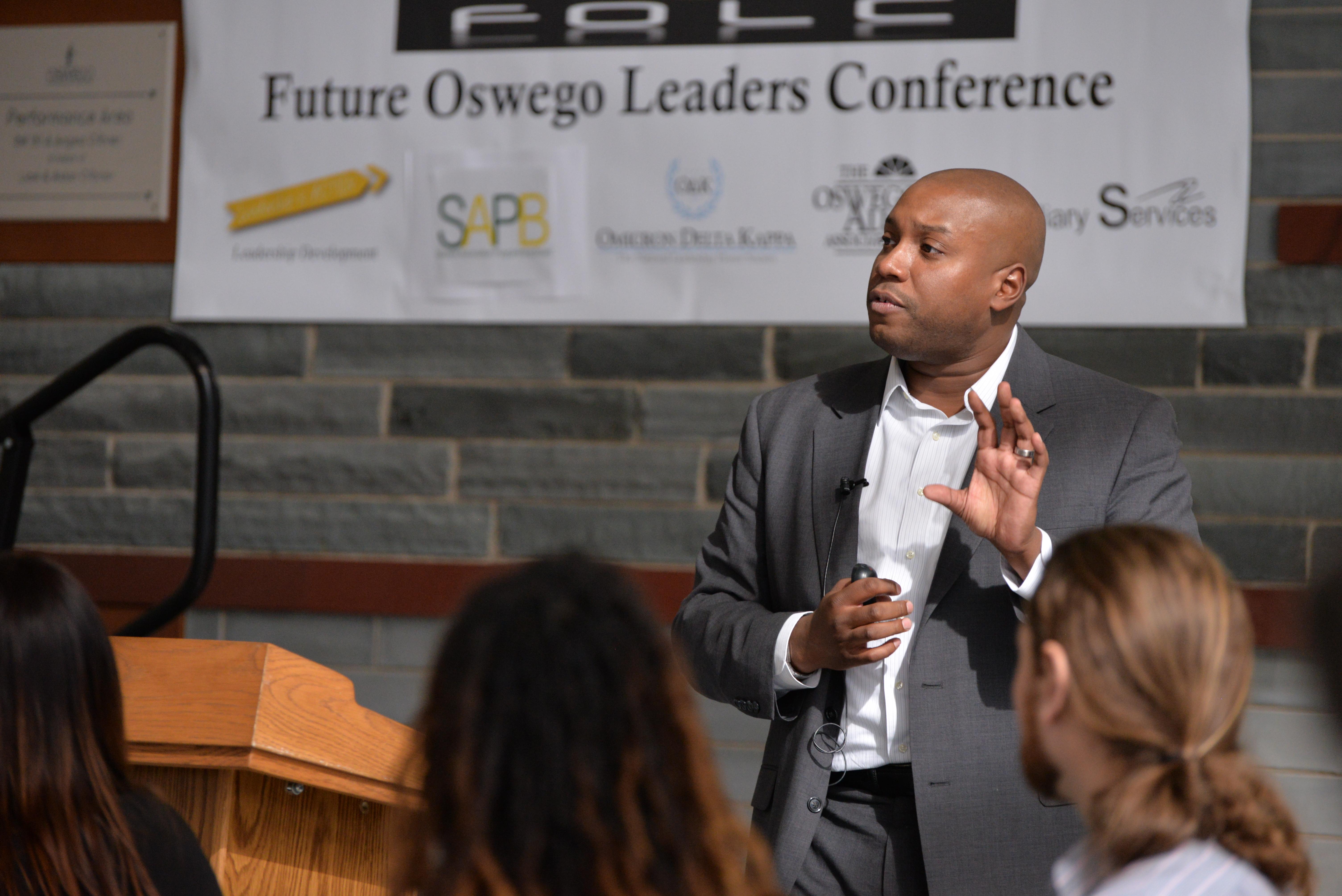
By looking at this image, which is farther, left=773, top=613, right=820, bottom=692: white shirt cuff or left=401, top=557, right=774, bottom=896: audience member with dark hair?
left=773, top=613, right=820, bottom=692: white shirt cuff

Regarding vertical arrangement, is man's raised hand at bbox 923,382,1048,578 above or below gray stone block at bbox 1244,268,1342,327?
below

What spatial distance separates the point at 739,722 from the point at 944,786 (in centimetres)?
170

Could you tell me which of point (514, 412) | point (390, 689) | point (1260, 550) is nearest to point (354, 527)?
point (390, 689)

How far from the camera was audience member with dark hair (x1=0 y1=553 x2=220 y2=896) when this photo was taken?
1251 millimetres

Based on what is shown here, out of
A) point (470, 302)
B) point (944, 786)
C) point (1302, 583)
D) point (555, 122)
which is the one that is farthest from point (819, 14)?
point (944, 786)

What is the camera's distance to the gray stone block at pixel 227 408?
3.63m

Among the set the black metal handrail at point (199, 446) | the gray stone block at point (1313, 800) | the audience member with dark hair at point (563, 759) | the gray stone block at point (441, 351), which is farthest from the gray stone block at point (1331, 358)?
the audience member with dark hair at point (563, 759)

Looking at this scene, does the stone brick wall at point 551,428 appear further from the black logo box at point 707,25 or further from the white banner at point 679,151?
the black logo box at point 707,25

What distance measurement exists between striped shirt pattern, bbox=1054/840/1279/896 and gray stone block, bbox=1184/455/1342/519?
7.58 ft

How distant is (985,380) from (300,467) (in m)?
2.30

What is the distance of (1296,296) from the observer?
318cm

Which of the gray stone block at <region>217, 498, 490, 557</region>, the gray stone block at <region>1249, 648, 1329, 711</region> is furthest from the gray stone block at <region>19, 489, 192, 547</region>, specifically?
the gray stone block at <region>1249, 648, 1329, 711</region>

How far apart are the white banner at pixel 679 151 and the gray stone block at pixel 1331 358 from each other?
9.4 inches

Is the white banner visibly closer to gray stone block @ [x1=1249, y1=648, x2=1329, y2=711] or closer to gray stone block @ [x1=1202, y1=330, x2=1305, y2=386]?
gray stone block @ [x1=1202, y1=330, x2=1305, y2=386]
